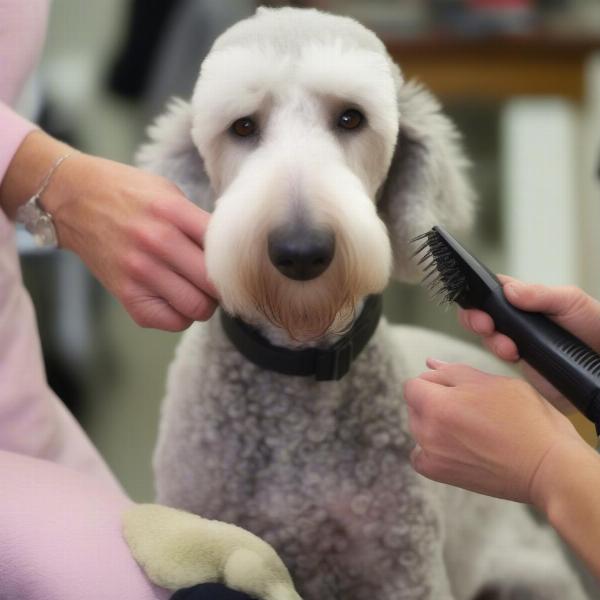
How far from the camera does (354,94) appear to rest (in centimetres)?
79

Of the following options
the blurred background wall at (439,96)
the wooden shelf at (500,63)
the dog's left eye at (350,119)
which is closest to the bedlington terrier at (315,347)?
the dog's left eye at (350,119)

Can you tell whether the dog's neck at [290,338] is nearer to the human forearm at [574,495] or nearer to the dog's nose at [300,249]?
the dog's nose at [300,249]

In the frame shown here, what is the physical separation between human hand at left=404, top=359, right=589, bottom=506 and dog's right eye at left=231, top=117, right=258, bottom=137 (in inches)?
10.0

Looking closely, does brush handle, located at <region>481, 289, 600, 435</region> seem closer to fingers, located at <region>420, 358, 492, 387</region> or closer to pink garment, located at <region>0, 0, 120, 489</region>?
fingers, located at <region>420, 358, 492, 387</region>

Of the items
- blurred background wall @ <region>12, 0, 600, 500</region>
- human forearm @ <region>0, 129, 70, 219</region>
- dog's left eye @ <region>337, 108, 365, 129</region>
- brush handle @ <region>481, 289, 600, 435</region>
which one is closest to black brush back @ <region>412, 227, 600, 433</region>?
brush handle @ <region>481, 289, 600, 435</region>

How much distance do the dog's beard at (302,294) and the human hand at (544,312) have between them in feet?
0.32

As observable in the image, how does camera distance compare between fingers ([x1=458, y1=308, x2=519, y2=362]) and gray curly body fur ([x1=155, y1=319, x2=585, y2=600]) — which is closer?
fingers ([x1=458, y1=308, x2=519, y2=362])

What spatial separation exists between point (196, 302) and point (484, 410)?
0.24 m

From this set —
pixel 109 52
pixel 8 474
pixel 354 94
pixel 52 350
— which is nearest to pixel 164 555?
pixel 8 474

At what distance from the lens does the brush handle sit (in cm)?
68

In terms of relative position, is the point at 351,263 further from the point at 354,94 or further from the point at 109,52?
the point at 109,52

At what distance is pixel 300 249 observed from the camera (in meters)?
0.70

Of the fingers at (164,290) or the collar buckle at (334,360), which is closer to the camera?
the fingers at (164,290)

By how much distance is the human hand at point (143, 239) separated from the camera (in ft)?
2.49
